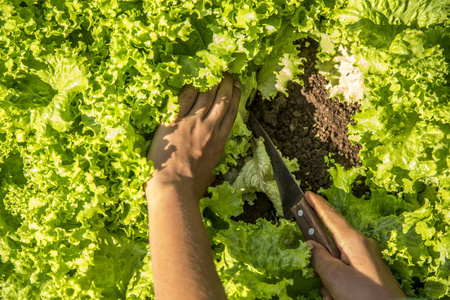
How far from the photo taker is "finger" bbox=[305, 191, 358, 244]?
2.29m

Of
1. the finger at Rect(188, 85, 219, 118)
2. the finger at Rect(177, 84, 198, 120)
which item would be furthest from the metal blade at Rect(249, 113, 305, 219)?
the finger at Rect(177, 84, 198, 120)

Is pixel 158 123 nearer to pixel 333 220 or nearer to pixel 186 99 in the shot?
pixel 186 99

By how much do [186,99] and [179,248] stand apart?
2.84 feet

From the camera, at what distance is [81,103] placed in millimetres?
2375

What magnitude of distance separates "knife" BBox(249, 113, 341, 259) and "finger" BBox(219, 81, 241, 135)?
37 cm

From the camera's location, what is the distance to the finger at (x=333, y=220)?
7.53ft

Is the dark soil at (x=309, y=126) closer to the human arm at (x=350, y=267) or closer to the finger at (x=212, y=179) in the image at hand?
the finger at (x=212, y=179)

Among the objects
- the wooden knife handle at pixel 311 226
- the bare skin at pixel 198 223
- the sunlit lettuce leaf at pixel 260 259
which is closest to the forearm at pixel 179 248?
the bare skin at pixel 198 223

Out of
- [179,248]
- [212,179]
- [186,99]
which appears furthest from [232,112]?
[179,248]

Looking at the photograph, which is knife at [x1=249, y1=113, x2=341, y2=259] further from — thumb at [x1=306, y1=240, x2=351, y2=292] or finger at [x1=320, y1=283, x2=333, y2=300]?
finger at [x1=320, y1=283, x2=333, y2=300]

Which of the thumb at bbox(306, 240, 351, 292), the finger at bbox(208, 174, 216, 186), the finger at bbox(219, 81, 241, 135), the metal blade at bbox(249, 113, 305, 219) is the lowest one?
the thumb at bbox(306, 240, 351, 292)

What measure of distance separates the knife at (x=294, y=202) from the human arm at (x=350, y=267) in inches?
1.6

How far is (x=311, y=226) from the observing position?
94.6 inches

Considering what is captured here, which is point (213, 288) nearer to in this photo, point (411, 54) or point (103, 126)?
point (103, 126)
